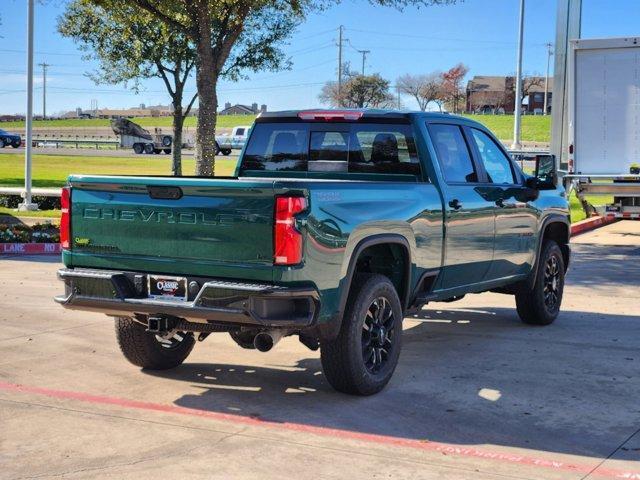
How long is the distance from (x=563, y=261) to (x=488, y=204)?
2.24 m

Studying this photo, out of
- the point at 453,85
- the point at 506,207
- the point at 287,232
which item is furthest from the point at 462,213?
the point at 453,85

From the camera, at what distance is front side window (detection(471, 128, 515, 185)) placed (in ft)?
26.8

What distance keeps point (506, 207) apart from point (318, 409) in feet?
9.89

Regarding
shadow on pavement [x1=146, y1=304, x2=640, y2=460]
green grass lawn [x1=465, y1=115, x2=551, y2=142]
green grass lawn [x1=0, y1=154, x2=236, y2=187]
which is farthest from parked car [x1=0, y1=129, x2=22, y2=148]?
shadow on pavement [x1=146, y1=304, x2=640, y2=460]

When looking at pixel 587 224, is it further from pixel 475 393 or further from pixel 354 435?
pixel 354 435

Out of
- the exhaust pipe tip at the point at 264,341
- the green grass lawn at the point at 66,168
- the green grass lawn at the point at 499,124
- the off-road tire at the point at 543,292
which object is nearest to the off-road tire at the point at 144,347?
the exhaust pipe tip at the point at 264,341

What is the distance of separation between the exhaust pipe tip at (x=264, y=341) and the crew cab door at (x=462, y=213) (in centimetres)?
202

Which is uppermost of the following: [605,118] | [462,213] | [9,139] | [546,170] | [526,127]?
[526,127]

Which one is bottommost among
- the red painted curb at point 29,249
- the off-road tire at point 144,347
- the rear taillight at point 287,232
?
the off-road tire at point 144,347

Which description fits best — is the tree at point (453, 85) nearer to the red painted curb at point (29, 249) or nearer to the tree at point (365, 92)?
the tree at point (365, 92)

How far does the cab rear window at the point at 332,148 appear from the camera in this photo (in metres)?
7.36

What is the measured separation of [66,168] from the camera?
39.5 m

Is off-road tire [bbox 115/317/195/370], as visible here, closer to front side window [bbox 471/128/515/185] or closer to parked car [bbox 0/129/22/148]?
front side window [bbox 471/128/515/185]

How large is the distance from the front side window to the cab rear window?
3.25ft
